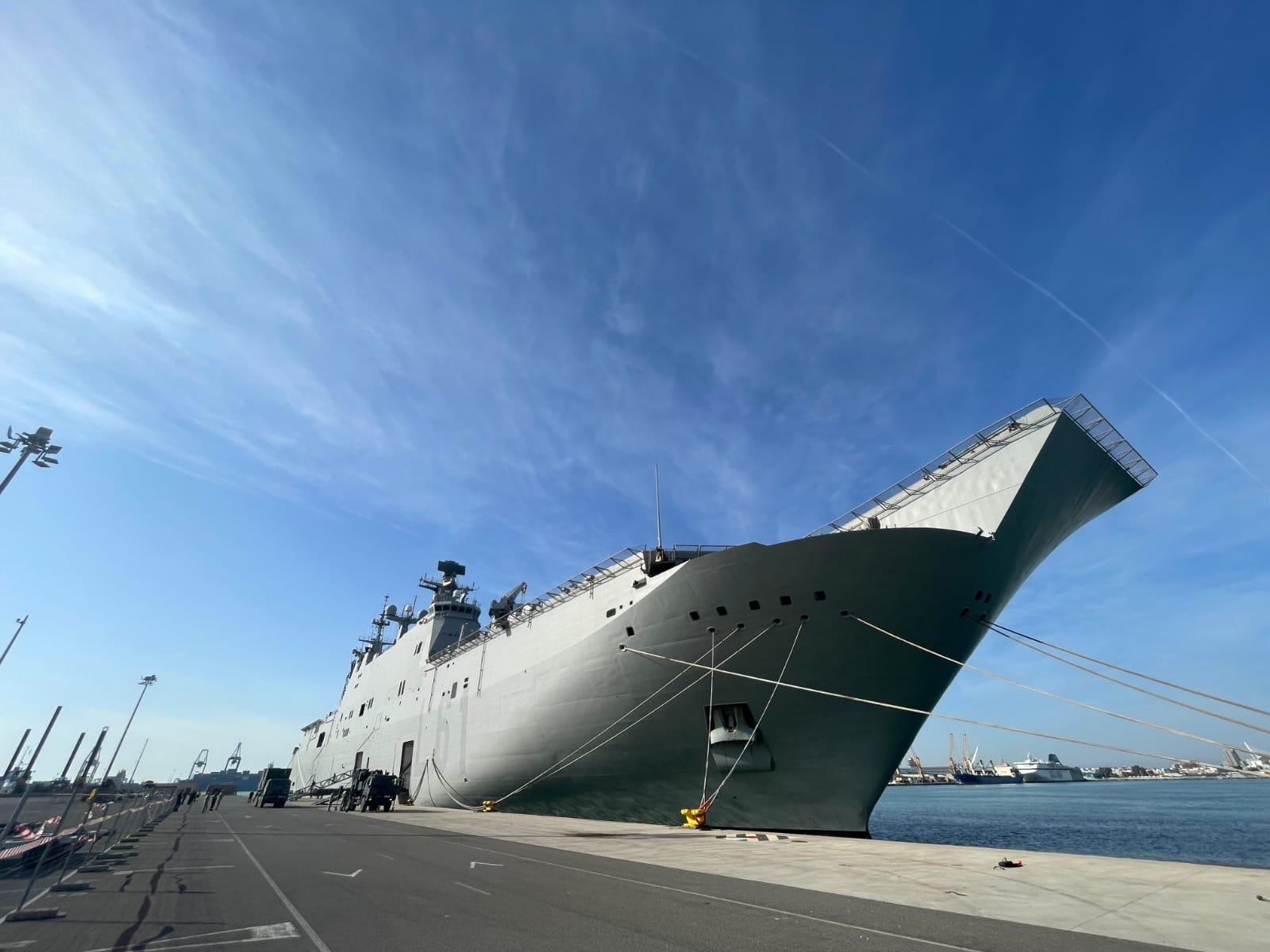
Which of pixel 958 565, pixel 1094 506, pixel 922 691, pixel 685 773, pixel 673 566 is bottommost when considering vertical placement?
pixel 685 773

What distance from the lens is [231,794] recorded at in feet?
251

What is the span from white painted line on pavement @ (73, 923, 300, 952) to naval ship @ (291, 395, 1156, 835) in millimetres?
10601

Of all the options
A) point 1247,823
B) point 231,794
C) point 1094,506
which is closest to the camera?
point 1094,506

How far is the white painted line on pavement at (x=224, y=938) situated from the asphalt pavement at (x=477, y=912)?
26 mm

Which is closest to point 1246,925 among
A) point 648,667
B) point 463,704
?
point 648,667

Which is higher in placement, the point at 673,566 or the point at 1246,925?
the point at 673,566

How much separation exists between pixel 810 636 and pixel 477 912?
9.46 meters

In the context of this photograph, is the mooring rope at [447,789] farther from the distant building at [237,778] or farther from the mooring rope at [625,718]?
the distant building at [237,778]

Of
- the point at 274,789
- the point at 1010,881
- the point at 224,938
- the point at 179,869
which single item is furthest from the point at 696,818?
the point at 274,789

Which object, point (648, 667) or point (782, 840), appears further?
point (648, 667)

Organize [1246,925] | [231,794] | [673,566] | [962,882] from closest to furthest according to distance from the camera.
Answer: [1246,925] → [962,882] → [673,566] → [231,794]

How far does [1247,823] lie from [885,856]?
3971 centimetres

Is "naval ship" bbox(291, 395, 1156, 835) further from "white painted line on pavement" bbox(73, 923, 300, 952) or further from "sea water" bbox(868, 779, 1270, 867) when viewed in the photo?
"white painted line on pavement" bbox(73, 923, 300, 952)

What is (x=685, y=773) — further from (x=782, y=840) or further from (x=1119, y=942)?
(x=1119, y=942)
